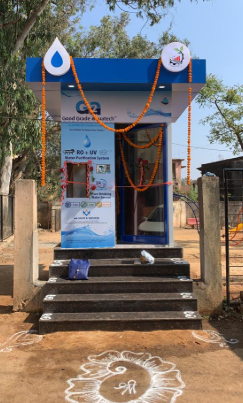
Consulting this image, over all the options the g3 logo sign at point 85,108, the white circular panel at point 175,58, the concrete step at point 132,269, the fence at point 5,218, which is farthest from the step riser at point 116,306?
the fence at point 5,218

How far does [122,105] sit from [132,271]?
301 cm

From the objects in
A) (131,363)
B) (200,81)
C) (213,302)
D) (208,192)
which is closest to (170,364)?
(131,363)

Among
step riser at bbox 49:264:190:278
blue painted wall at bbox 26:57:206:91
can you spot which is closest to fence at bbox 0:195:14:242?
blue painted wall at bbox 26:57:206:91

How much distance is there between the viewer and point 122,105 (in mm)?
6402

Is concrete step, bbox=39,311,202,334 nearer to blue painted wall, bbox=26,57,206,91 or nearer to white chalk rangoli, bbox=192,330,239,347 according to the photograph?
white chalk rangoli, bbox=192,330,239,347

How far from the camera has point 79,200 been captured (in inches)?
248

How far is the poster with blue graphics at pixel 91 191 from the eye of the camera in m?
6.25

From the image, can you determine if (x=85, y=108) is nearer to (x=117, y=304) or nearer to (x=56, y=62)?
(x=56, y=62)

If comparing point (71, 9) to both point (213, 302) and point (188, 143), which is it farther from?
point (213, 302)

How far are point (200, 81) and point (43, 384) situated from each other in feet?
16.8

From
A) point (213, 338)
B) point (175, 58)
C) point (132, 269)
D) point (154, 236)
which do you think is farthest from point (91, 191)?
point (213, 338)

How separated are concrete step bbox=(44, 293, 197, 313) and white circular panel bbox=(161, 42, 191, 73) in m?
3.78

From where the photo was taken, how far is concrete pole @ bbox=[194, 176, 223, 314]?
5473 millimetres

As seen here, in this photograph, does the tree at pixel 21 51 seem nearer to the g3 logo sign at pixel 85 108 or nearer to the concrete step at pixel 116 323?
the g3 logo sign at pixel 85 108
